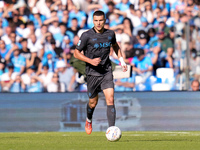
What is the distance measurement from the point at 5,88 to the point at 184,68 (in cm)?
450

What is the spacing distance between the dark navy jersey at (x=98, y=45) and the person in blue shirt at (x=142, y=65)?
4.20 m

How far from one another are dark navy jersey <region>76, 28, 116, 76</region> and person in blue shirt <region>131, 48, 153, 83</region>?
4.20 m

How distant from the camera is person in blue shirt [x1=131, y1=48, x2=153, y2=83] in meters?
11.1

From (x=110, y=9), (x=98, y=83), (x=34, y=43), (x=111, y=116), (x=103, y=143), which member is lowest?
(x=103, y=143)

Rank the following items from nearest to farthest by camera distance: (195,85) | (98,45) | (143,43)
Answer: (98,45) < (195,85) < (143,43)

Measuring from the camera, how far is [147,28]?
1212 cm

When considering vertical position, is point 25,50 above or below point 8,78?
above

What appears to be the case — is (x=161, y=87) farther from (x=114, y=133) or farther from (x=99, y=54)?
(x=114, y=133)

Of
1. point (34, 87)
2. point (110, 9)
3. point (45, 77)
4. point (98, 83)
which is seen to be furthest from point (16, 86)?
point (98, 83)

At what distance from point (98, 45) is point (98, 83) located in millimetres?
638

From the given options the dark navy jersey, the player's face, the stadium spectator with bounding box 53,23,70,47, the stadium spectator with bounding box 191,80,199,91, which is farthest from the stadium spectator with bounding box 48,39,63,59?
the player's face

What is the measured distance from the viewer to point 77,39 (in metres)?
12.3

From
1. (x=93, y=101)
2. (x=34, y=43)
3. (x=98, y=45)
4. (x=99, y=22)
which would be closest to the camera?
(x=99, y=22)

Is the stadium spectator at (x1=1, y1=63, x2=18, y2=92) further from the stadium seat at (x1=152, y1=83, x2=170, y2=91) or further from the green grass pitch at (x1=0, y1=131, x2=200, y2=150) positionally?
the stadium seat at (x1=152, y1=83, x2=170, y2=91)
